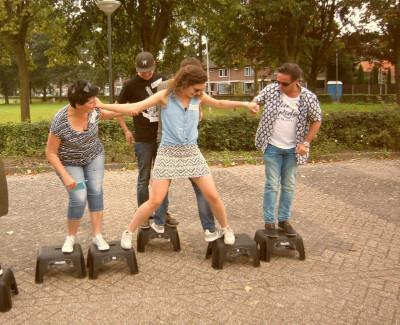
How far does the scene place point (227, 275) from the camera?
4430mm

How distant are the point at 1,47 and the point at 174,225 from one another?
24.6 meters

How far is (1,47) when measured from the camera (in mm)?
26484

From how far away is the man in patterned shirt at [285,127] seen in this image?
4.75m

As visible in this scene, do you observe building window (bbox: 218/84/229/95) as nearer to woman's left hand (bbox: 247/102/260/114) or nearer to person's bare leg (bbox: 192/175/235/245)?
woman's left hand (bbox: 247/102/260/114)

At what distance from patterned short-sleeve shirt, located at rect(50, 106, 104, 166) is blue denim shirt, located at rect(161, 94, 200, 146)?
0.62 metres

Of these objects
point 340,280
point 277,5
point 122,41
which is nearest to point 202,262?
point 340,280

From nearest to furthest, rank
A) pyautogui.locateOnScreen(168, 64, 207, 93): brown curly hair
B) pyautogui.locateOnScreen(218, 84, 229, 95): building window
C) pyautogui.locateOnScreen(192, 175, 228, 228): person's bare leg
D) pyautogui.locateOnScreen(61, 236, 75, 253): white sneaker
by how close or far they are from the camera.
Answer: pyautogui.locateOnScreen(168, 64, 207, 93): brown curly hair → pyautogui.locateOnScreen(61, 236, 75, 253): white sneaker → pyautogui.locateOnScreen(192, 175, 228, 228): person's bare leg → pyautogui.locateOnScreen(218, 84, 229, 95): building window

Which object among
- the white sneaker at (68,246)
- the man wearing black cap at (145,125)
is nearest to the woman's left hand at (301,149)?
the man wearing black cap at (145,125)

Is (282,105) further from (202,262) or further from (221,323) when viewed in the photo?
(221,323)

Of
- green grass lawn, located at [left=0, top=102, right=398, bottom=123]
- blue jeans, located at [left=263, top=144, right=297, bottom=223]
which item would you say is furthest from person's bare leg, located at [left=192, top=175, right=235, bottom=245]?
green grass lawn, located at [left=0, top=102, right=398, bottom=123]

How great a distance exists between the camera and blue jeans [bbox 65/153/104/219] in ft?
14.1

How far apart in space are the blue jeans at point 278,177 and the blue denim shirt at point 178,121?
88 centimetres

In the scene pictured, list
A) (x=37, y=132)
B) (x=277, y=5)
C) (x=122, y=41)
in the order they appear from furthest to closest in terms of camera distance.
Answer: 1. (x=277, y=5)
2. (x=122, y=41)
3. (x=37, y=132)

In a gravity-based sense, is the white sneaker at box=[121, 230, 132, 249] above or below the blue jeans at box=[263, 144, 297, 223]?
below
